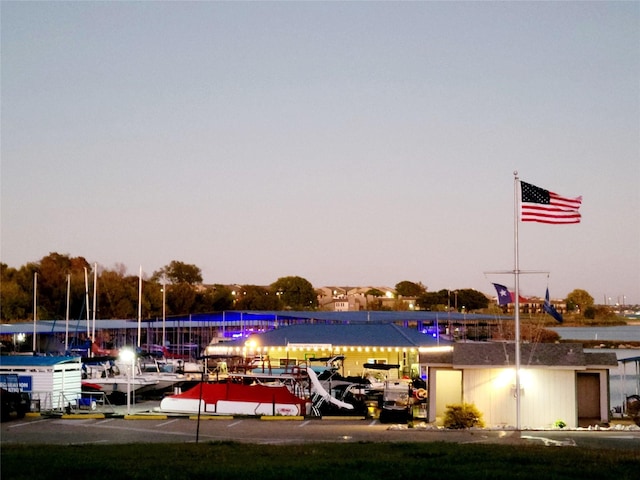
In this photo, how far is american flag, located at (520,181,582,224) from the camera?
101 ft

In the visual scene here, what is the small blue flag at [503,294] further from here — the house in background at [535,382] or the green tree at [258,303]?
the green tree at [258,303]

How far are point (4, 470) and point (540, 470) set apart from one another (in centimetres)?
991

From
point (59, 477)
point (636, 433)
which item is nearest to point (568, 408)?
point (636, 433)

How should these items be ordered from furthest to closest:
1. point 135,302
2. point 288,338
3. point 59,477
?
1. point 135,302
2. point 288,338
3. point 59,477

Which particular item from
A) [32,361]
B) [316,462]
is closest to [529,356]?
[316,462]

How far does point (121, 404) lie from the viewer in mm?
46094

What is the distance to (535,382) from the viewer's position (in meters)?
33.5

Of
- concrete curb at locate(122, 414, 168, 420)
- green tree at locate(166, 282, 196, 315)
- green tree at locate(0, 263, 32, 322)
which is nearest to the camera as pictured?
concrete curb at locate(122, 414, 168, 420)

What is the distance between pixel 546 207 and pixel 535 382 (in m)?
6.97

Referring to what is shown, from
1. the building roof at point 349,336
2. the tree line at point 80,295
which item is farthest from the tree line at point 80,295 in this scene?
the building roof at point 349,336

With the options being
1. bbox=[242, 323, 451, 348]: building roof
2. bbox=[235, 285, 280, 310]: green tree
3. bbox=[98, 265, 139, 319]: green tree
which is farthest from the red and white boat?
bbox=[235, 285, 280, 310]: green tree

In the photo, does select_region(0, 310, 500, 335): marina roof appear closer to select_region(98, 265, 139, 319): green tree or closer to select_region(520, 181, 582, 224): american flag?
select_region(98, 265, 139, 319): green tree

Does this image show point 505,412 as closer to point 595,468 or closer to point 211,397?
point 211,397

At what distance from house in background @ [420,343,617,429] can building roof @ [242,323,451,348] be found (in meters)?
25.7
